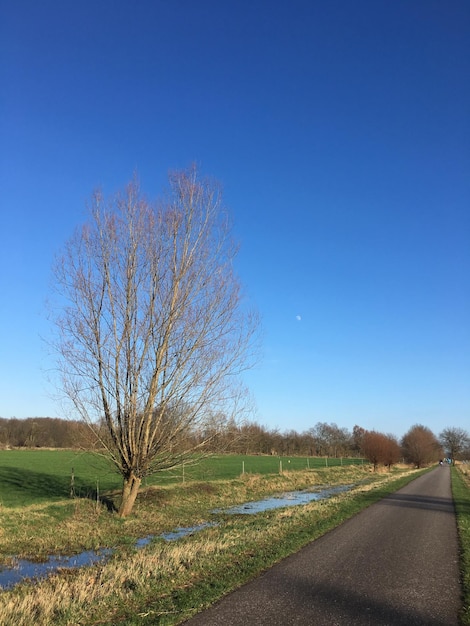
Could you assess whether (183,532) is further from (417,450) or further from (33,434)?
(33,434)

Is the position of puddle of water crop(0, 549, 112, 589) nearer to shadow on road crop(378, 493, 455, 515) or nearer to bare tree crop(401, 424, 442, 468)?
shadow on road crop(378, 493, 455, 515)

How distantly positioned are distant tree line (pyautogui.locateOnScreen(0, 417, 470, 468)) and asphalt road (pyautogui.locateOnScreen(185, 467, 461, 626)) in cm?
568

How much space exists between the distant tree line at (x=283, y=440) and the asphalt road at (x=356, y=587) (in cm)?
568

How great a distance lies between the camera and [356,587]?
6.66 meters

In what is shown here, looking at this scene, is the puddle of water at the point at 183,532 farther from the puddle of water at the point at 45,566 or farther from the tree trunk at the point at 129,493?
the tree trunk at the point at 129,493

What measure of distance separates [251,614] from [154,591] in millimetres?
1751

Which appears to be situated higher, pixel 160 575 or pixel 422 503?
pixel 160 575

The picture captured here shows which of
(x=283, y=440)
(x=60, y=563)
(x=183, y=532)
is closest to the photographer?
(x=60, y=563)

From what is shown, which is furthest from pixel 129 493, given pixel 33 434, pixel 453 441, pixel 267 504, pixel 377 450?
pixel 453 441

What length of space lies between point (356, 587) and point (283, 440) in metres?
106

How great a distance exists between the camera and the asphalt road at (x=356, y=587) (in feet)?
17.6

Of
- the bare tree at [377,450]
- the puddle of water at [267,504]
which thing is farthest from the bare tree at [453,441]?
the puddle of water at [267,504]

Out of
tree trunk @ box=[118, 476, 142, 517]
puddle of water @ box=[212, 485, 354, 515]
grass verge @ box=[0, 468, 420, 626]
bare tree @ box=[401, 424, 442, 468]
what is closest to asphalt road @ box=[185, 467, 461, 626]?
grass verge @ box=[0, 468, 420, 626]

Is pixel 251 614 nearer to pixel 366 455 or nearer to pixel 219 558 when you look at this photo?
pixel 219 558
